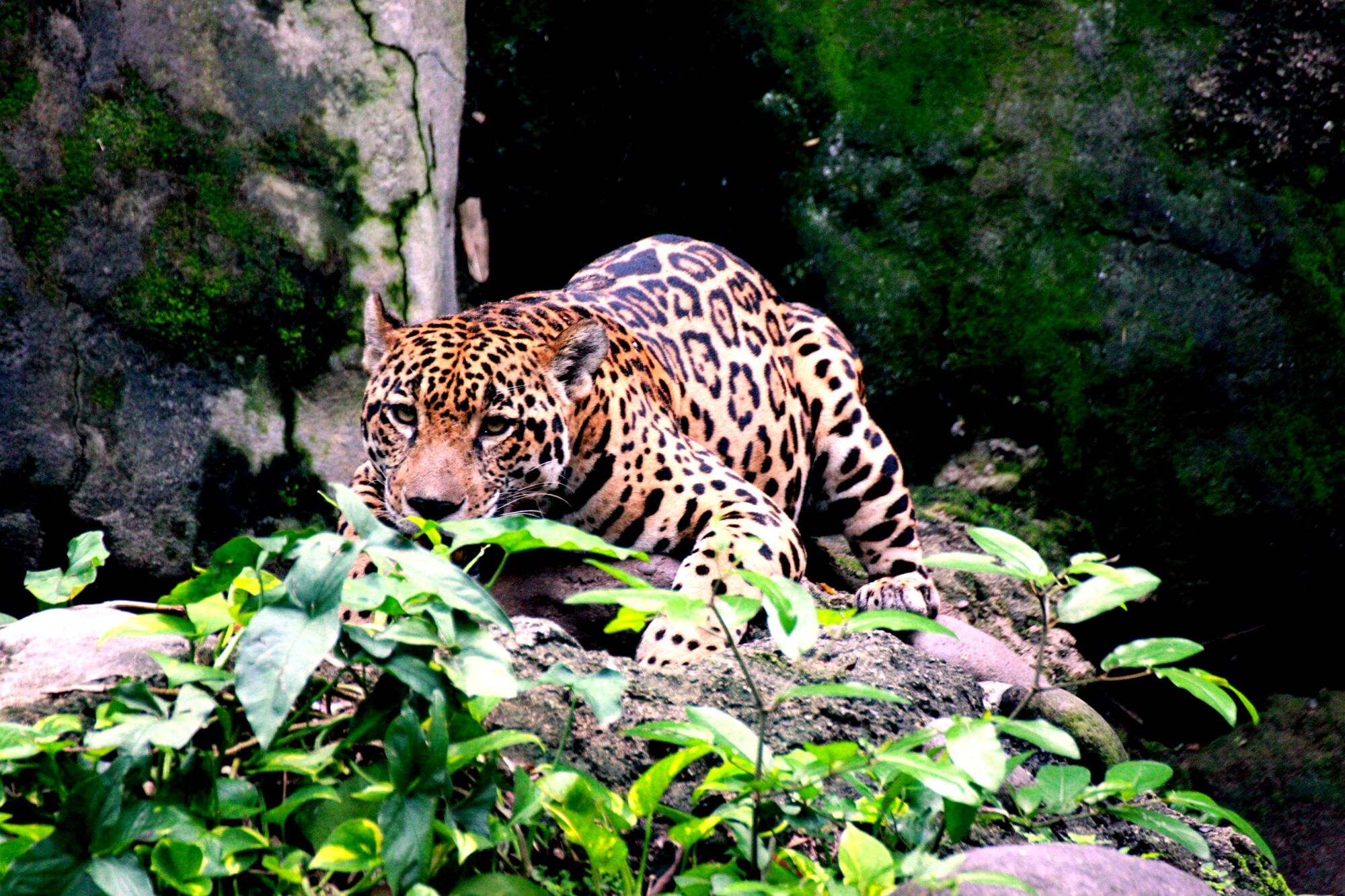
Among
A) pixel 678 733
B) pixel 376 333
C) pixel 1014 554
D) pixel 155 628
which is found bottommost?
pixel 678 733

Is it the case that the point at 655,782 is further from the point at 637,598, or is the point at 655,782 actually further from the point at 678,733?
the point at 637,598

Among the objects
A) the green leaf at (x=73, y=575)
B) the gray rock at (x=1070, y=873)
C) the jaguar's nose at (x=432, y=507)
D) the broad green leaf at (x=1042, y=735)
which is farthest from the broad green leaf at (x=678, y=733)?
the jaguar's nose at (x=432, y=507)

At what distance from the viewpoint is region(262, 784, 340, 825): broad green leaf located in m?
2.65

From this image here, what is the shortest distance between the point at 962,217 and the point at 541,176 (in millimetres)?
2792

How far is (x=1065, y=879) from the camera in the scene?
2.82 meters

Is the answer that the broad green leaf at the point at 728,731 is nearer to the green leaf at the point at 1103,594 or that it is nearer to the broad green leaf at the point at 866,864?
the broad green leaf at the point at 866,864

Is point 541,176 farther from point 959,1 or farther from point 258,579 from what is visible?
point 258,579

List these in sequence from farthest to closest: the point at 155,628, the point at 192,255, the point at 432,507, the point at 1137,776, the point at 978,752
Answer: the point at 192,255
the point at 432,507
the point at 1137,776
the point at 155,628
the point at 978,752

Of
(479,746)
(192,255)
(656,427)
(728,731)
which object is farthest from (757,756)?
(192,255)

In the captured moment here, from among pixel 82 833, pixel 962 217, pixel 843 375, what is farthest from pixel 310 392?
pixel 82 833

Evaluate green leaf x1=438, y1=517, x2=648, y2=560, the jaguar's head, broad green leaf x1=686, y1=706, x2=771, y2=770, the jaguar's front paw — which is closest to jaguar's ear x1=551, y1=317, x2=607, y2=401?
the jaguar's head

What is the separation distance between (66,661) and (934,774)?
204 centimetres

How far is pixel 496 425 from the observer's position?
207 inches

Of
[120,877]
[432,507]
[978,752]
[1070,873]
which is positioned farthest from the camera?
[432,507]
